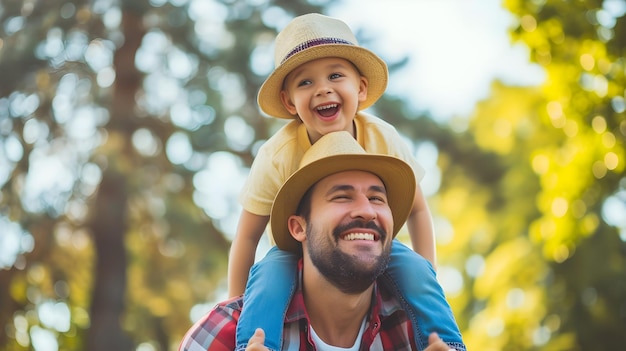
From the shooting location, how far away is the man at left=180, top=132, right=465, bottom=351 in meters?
3.56

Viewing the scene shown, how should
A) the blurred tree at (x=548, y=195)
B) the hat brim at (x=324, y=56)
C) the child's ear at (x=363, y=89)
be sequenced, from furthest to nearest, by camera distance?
the blurred tree at (x=548, y=195)
the child's ear at (x=363, y=89)
the hat brim at (x=324, y=56)

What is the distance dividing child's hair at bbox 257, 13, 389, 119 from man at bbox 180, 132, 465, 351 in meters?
0.40

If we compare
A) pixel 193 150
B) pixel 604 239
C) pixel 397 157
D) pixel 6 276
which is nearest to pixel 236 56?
pixel 193 150

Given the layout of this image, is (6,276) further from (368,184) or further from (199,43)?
(368,184)

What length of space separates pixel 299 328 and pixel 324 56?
1.13m

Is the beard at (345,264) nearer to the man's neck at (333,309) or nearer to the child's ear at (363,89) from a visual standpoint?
the man's neck at (333,309)

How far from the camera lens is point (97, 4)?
1285 centimetres

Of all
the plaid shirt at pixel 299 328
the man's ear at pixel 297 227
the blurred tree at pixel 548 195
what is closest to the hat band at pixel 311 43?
the man's ear at pixel 297 227

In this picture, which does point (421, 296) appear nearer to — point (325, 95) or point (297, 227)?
point (297, 227)

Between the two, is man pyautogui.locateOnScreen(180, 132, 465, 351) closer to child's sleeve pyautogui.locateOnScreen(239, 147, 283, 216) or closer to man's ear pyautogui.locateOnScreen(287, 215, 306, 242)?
man's ear pyautogui.locateOnScreen(287, 215, 306, 242)

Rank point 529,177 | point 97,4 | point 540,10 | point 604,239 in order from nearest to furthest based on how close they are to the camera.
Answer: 1. point 540,10
2. point 604,239
3. point 97,4
4. point 529,177

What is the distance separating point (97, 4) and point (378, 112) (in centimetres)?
420

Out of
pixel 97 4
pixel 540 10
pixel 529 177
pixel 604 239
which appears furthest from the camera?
pixel 529 177

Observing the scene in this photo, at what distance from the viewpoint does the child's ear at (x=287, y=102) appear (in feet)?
13.4
